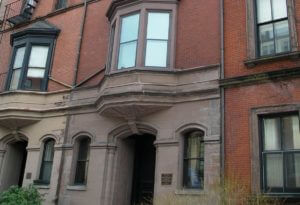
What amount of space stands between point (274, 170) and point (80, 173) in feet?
24.7

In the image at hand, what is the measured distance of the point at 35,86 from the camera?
1725cm

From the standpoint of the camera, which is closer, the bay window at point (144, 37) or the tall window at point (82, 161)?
the bay window at point (144, 37)

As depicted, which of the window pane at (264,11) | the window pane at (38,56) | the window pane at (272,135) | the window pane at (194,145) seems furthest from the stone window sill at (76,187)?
the window pane at (264,11)

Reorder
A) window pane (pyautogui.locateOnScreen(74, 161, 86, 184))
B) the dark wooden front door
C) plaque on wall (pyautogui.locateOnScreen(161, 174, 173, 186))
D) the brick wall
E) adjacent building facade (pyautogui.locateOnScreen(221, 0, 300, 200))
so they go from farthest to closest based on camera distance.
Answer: window pane (pyautogui.locateOnScreen(74, 161, 86, 184)), the dark wooden front door, plaque on wall (pyautogui.locateOnScreen(161, 174, 173, 186)), the brick wall, adjacent building facade (pyautogui.locateOnScreen(221, 0, 300, 200))

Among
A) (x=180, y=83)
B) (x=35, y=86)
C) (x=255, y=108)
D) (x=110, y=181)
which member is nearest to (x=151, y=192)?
(x=110, y=181)

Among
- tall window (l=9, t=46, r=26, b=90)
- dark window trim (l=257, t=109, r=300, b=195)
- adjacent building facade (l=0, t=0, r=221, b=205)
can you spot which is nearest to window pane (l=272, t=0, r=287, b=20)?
adjacent building facade (l=0, t=0, r=221, b=205)

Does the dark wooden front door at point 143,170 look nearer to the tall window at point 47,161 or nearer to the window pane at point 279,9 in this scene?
the tall window at point 47,161

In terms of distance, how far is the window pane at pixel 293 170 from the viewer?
33.9 ft

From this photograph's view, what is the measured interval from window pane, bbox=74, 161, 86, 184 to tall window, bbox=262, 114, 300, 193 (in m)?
7.06

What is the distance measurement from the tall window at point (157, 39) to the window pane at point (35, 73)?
19.6 feet

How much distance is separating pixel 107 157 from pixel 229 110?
489 cm

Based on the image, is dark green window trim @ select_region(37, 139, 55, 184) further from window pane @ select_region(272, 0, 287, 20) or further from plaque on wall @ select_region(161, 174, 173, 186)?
window pane @ select_region(272, 0, 287, 20)

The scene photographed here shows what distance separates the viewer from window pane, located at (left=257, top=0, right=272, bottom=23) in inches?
485

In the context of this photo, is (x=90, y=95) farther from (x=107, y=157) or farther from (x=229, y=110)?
(x=229, y=110)
